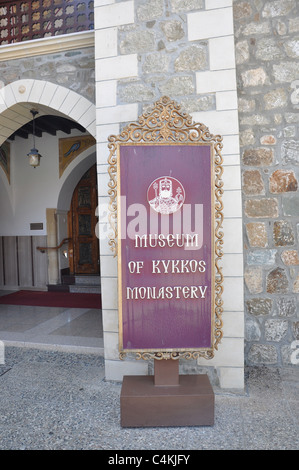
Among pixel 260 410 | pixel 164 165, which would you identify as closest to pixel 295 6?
pixel 164 165

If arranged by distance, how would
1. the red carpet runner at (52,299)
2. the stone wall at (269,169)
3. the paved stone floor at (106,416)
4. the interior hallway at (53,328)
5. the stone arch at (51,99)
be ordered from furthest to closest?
the red carpet runner at (52,299) → the interior hallway at (53,328) → the stone arch at (51,99) → the stone wall at (269,169) → the paved stone floor at (106,416)

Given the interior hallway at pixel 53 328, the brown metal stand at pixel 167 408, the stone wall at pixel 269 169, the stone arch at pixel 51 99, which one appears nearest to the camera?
the brown metal stand at pixel 167 408

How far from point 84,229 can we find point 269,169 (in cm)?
421

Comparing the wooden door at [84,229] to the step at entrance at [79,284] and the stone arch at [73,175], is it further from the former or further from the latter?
the step at entrance at [79,284]

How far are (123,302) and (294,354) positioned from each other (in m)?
1.62

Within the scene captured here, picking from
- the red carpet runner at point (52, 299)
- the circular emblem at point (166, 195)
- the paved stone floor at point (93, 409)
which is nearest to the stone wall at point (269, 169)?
the paved stone floor at point (93, 409)

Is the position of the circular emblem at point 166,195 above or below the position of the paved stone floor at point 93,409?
above

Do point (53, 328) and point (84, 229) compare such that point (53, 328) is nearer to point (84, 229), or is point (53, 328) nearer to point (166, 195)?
point (166, 195)

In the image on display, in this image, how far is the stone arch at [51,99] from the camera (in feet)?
9.86

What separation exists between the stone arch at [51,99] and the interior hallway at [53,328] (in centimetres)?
204

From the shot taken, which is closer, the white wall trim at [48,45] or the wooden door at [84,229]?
the white wall trim at [48,45]

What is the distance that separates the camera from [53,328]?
3.66 meters

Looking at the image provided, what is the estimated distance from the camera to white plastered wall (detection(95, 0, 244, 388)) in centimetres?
229
